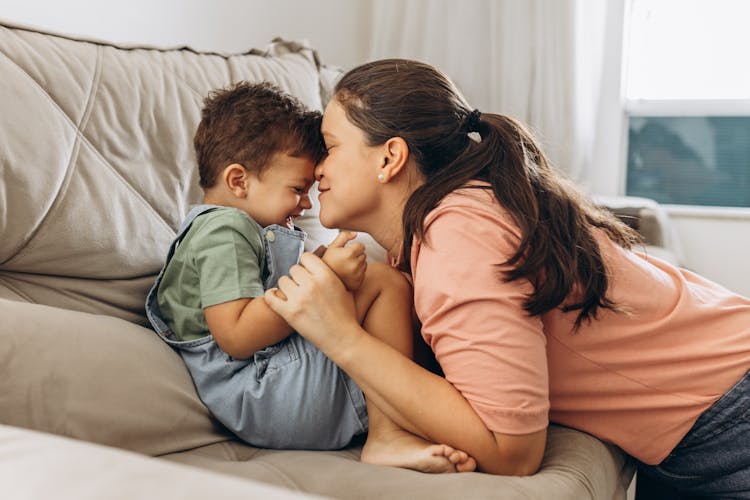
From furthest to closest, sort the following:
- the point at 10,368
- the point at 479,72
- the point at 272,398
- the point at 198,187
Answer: the point at 479,72 < the point at 198,187 < the point at 272,398 < the point at 10,368

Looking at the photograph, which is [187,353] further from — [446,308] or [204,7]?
[204,7]

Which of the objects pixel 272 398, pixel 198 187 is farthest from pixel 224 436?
pixel 198 187

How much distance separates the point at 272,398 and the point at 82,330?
27 centimetres

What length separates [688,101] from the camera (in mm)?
3521

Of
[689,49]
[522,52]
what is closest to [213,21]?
[522,52]

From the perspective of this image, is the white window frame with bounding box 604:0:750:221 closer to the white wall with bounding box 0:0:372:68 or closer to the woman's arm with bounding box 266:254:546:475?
the white wall with bounding box 0:0:372:68

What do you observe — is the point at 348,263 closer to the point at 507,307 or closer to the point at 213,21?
the point at 507,307

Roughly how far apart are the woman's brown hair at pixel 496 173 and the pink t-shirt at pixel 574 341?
0.03 meters

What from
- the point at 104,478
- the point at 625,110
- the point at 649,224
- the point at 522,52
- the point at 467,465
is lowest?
the point at 649,224

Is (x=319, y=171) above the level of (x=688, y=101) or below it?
above

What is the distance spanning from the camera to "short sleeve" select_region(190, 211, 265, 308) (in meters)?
1.14

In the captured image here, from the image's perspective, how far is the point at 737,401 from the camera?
3.84 ft

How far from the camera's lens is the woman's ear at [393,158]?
1.19m

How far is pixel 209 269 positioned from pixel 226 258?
1.1 inches
